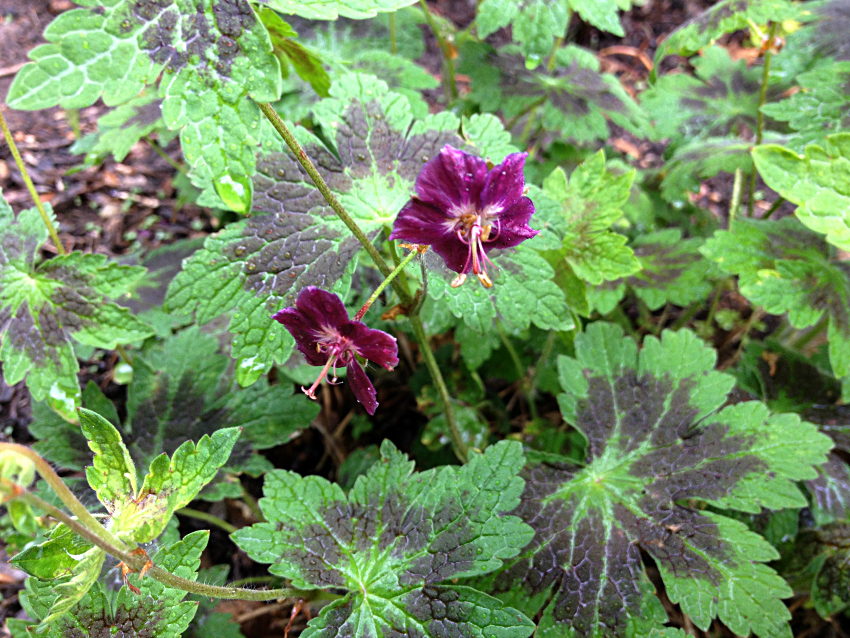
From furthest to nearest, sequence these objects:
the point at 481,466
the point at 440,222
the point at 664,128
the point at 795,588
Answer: the point at 664,128 → the point at 795,588 → the point at 481,466 → the point at 440,222

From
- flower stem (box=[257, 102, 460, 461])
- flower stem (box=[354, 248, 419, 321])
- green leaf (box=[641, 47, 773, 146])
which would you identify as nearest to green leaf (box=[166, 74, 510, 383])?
flower stem (box=[257, 102, 460, 461])

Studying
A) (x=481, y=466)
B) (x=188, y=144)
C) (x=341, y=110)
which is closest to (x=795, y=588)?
(x=481, y=466)

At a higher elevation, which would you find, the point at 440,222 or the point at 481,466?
the point at 440,222

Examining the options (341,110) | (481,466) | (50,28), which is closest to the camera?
(50,28)

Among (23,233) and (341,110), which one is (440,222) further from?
(23,233)

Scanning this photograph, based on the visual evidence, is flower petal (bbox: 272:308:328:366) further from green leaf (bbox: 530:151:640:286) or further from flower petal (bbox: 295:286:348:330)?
green leaf (bbox: 530:151:640:286)

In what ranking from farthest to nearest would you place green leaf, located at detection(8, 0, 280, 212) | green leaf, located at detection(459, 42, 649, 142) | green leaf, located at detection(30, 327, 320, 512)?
green leaf, located at detection(459, 42, 649, 142) < green leaf, located at detection(30, 327, 320, 512) < green leaf, located at detection(8, 0, 280, 212)
